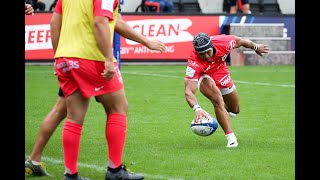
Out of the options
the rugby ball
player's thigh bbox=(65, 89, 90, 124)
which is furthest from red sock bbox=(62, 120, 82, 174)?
the rugby ball

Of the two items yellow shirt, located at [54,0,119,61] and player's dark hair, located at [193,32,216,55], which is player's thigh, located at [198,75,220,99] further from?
yellow shirt, located at [54,0,119,61]

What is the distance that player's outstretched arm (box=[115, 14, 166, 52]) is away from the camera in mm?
8102

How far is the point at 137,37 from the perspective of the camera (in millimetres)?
8141

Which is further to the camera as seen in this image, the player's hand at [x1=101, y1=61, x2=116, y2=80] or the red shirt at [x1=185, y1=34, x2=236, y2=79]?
the red shirt at [x1=185, y1=34, x2=236, y2=79]

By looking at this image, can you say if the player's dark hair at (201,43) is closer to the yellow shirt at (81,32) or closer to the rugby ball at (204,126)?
the rugby ball at (204,126)

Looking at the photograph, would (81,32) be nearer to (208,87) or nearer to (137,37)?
(137,37)

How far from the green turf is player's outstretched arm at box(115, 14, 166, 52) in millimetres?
1338

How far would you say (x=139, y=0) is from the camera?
30.1 m

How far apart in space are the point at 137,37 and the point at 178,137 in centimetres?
372

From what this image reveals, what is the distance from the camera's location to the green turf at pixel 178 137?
8.98 metres

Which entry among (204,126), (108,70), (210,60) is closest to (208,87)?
(210,60)

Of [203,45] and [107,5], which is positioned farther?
[203,45]

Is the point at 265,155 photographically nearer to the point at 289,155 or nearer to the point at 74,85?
the point at 289,155
